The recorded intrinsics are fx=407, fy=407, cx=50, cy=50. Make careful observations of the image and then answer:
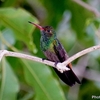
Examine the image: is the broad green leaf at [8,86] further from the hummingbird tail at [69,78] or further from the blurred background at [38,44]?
the hummingbird tail at [69,78]

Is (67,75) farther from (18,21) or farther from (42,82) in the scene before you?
A: (18,21)

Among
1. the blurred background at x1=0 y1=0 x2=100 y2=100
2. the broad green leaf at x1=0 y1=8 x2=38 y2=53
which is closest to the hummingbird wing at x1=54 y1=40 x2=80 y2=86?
the blurred background at x1=0 y1=0 x2=100 y2=100

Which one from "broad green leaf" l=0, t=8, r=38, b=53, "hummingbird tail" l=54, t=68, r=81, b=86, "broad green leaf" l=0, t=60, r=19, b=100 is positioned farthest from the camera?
"broad green leaf" l=0, t=8, r=38, b=53

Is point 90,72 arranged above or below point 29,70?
above

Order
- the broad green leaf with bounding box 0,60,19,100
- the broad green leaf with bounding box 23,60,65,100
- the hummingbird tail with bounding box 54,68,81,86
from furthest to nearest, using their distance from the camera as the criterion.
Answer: the broad green leaf with bounding box 23,60,65,100, the broad green leaf with bounding box 0,60,19,100, the hummingbird tail with bounding box 54,68,81,86

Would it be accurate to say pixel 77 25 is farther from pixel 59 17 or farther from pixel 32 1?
pixel 32 1

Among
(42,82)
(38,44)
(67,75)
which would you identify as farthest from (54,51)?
(38,44)

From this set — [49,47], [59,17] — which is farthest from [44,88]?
[59,17]

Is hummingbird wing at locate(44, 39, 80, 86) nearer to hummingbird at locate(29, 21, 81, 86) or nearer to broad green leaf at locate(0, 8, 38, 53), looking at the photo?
hummingbird at locate(29, 21, 81, 86)
